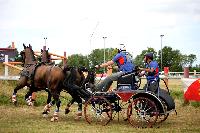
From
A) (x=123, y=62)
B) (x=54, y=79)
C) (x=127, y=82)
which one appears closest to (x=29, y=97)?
(x=54, y=79)

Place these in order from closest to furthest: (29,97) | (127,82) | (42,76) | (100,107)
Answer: (127,82), (100,107), (42,76), (29,97)

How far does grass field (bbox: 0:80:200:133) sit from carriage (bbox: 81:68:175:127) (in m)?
0.34

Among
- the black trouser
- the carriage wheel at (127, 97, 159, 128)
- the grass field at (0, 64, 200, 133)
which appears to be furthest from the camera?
the black trouser

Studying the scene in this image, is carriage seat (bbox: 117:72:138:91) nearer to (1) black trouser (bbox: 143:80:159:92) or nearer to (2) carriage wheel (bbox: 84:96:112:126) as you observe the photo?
(1) black trouser (bbox: 143:80:159:92)

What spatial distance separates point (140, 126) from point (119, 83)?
1319 millimetres

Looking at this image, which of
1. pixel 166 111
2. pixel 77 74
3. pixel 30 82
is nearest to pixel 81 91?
pixel 77 74

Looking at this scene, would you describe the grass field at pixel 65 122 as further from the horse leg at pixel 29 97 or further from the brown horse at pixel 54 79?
the brown horse at pixel 54 79

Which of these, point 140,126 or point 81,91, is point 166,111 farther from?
point 81,91

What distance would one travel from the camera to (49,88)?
12555 mm

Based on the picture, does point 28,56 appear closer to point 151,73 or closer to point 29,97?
point 29,97

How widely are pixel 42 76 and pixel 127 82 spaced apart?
9.39ft

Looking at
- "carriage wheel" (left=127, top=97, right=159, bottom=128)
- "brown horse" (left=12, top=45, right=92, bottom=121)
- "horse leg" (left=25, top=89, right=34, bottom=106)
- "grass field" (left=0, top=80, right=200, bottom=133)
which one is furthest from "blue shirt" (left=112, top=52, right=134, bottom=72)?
"horse leg" (left=25, top=89, right=34, bottom=106)

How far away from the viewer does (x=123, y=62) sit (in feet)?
38.5

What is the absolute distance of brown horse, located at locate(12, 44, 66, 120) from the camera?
12445 mm
